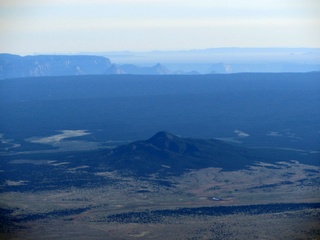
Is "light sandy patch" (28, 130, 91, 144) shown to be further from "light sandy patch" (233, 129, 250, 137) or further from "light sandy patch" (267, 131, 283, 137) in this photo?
"light sandy patch" (267, 131, 283, 137)

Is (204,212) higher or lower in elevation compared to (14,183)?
higher

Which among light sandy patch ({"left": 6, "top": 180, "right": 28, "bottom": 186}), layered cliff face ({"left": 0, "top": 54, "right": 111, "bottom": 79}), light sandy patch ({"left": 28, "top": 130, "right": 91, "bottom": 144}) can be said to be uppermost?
layered cliff face ({"left": 0, "top": 54, "right": 111, "bottom": 79})

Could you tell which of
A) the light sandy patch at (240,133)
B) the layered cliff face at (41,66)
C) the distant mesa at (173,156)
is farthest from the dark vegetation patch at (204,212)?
the layered cliff face at (41,66)

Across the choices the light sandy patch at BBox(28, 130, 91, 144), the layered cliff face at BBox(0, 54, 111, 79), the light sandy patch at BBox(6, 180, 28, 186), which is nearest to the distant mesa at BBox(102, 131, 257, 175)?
the light sandy patch at BBox(6, 180, 28, 186)

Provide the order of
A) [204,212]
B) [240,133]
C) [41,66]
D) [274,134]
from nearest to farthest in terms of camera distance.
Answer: [204,212]
[274,134]
[240,133]
[41,66]

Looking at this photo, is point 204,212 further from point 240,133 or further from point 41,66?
point 41,66

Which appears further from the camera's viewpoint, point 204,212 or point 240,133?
point 240,133

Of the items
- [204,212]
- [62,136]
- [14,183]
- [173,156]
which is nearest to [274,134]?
[62,136]
